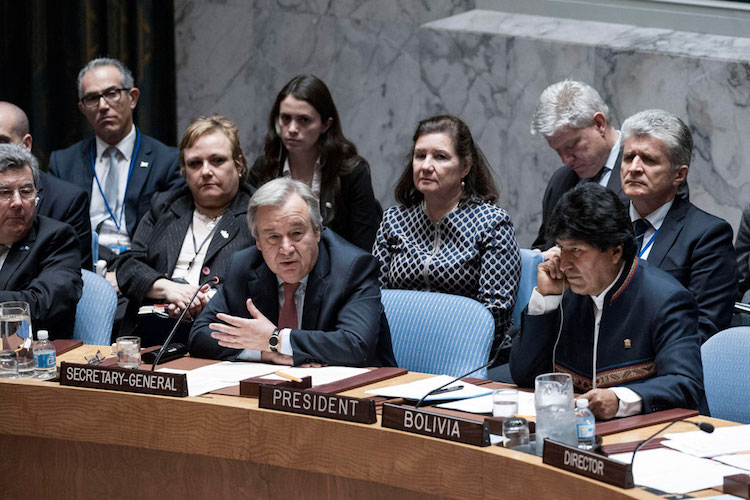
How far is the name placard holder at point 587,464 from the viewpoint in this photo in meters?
1.82

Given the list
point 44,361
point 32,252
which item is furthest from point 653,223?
point 32,252

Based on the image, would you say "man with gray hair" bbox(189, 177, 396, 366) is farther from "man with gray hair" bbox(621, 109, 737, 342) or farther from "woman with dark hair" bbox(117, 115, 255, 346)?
"man with gray hair" bbox(621, 109, 737, 342)

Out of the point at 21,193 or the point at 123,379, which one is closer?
the point at 123,379

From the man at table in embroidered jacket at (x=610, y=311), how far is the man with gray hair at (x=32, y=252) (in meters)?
1.57

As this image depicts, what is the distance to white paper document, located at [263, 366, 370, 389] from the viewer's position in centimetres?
271

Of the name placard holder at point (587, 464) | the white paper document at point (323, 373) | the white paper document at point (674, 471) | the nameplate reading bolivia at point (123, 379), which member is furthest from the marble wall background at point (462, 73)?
the name placard holder at point (587, 464)

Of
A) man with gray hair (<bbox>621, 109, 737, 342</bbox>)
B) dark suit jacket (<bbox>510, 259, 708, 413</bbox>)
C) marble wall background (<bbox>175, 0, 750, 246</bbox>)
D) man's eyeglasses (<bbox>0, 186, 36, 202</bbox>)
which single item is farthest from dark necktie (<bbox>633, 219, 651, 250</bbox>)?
man's eyeglasses (<bbox>0, 186, 36, 202</bbox>)

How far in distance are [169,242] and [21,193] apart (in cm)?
70

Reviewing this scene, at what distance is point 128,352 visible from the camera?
2.80 m

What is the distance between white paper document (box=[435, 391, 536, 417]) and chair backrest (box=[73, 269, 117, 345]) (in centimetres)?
147

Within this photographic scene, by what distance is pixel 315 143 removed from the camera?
4.38m

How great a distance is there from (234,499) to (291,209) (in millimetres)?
907

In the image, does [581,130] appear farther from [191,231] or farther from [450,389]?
[450,389]

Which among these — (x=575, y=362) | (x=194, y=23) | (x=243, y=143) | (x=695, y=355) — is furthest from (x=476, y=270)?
(x=194, y=23)
